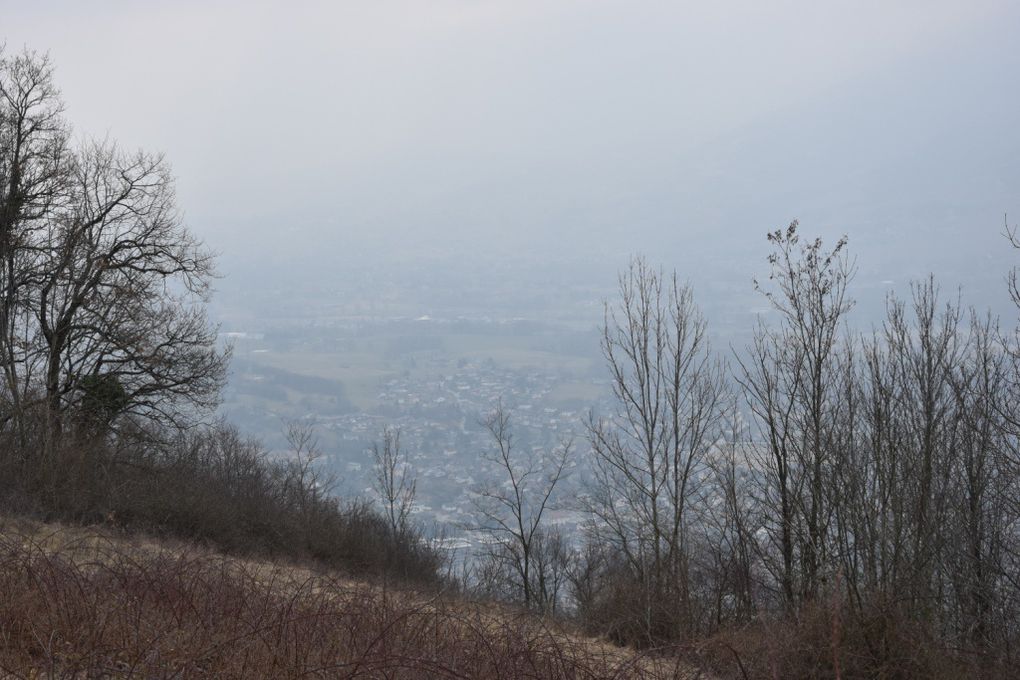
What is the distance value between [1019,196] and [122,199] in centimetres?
20202

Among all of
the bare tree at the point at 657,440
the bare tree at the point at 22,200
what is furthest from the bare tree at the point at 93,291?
the bare tree at the point at 657,440

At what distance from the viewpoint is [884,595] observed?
10156mm

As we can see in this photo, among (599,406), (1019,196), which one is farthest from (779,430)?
(1019,196)

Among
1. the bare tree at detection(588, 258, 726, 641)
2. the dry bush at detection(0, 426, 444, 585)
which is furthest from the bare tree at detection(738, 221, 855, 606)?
the dry bush at detection(0, 426, 444, 585)

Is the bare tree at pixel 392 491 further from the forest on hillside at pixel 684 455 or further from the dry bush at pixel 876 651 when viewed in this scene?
the dry bush at pixel 876 651

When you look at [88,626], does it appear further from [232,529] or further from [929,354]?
[929,354]

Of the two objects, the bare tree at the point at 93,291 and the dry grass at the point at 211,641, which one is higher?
the bare tree at the point at 93,291

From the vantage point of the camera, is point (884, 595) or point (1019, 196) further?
point (1019, 196)

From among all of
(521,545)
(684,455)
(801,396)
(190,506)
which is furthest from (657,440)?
(521,545)

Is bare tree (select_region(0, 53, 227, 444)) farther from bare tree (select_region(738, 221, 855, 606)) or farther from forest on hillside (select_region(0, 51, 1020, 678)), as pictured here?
bare tree (select_region(738, 221, 855, 606))

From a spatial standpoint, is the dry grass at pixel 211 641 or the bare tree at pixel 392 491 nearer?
the dry grass at pixel 211 641

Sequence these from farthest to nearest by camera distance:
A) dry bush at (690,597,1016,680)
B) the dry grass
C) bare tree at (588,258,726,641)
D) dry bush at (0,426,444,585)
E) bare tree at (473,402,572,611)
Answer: bare tree at (473,402,572,611), bare tree at (588,258,726,641), dry bush at (0,426,444,585), dry bush at (690,597,1016,680), the dry grass

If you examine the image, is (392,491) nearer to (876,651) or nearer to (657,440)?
(657,440)

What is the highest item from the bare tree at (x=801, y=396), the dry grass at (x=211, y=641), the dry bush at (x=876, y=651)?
the bare tree at (x=801, y=396)
